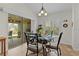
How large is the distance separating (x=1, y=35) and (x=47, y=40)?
0.97 meters

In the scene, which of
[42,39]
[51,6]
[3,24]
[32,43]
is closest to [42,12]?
[51,6]

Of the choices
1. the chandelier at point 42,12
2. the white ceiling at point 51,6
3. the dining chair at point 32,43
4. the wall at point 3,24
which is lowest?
the dining chair at point 32,43

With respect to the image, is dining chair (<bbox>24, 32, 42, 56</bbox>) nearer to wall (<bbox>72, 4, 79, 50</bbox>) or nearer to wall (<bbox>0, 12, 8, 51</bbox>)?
wall (<bbox>0, 12, 8, 51</bbox>)

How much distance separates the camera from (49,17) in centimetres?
261

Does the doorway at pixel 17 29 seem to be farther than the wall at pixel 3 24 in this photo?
Yes

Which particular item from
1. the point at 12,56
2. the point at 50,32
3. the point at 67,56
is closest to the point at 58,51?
the point at 67,56

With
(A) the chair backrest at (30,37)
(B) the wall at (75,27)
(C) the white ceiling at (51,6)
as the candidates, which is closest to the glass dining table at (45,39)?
(A) the chair backrest at (30,37)

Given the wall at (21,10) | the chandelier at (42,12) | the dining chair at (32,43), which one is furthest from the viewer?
the dining chair at (32,43)

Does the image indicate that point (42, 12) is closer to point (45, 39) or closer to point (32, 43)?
point (45, 39)

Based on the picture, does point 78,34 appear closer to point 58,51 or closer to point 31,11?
point 58,51

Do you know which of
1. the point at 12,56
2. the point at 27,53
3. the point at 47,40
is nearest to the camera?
the point at 12,56

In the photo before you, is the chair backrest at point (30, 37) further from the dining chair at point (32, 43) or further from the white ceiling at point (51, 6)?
the white ceiling at point (51, 6)

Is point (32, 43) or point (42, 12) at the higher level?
point (42, 12)

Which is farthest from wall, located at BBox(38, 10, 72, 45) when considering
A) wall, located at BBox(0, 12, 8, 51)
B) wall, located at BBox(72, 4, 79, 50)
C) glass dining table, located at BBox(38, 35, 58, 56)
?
wall, located at BBox(0, 12, 8, 51)
